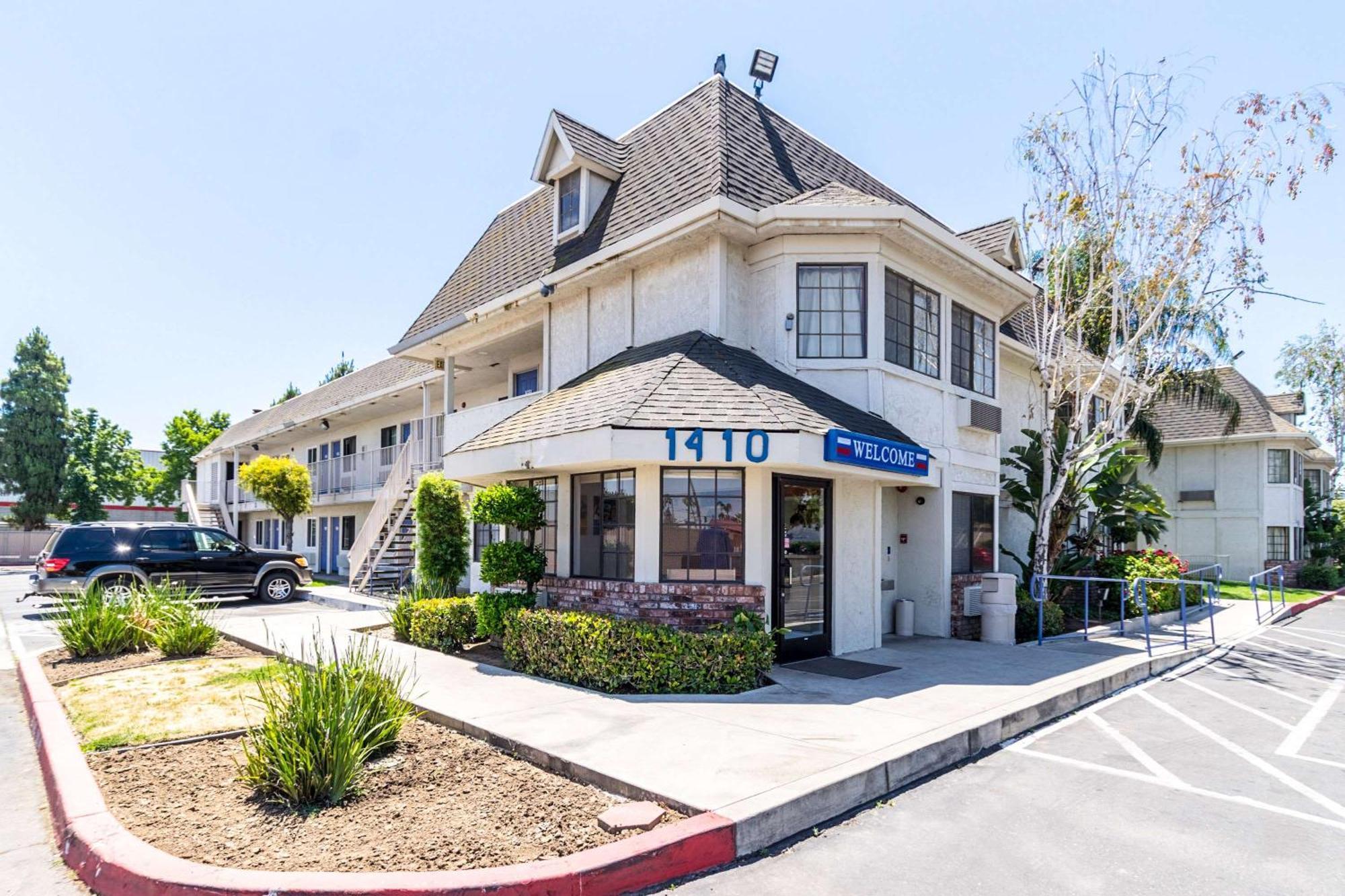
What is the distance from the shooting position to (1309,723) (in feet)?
26.3

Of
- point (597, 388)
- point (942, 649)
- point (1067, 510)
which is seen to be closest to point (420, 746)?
point (597, 388)

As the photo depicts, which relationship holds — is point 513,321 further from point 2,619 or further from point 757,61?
point 2,619

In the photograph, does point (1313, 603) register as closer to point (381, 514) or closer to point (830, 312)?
point (830, 312)

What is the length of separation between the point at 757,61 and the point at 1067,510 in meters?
10.4

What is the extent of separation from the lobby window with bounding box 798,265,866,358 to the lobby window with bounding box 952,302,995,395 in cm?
280

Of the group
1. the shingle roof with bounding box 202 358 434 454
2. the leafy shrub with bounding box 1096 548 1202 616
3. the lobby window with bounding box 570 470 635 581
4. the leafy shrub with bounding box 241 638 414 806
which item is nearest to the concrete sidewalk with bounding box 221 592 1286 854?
the leafy shrub with bounding box 241 638 414 806

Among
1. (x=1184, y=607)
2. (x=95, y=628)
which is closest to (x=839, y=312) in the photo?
(x=1184, y=607)

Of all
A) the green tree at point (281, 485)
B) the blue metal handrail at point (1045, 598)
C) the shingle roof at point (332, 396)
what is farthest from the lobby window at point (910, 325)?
the green tree at point (281, 485)

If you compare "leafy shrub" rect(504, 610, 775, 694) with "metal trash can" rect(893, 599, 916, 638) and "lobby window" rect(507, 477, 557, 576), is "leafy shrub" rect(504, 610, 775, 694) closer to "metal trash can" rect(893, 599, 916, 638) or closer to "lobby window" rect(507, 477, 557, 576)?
"lobby window" rect(507, 477, 557, 576)

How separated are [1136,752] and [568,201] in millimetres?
12075

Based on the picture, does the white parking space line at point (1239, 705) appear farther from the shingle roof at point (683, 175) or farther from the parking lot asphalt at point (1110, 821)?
the shingle roof at point (683, 175)

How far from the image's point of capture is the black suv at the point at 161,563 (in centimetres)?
1554

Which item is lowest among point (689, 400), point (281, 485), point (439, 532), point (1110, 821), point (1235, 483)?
point (1110, 821)

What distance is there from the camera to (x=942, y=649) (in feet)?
36.1
